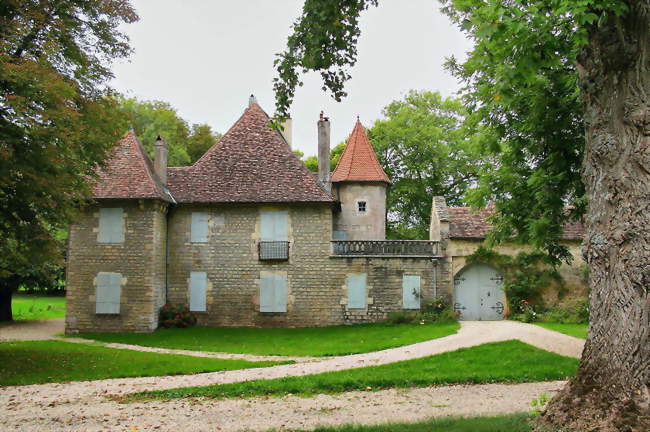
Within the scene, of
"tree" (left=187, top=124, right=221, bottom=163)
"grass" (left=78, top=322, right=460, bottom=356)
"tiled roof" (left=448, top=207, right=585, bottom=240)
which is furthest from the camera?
"tree" (left=187, top=124, right=221, bottom=163)

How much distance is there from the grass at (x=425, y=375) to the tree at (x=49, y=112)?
17.8 feet

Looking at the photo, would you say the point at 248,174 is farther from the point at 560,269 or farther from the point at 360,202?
the point at 560,269

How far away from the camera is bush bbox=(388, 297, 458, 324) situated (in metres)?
20.1

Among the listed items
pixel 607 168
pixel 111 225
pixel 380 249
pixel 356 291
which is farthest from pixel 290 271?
pixel 607 168

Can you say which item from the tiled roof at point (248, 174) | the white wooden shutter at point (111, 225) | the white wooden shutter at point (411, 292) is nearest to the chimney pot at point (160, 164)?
the tiled roof at point (248, 174)

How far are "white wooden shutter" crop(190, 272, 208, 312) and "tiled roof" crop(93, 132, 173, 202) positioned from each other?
3.00 meters

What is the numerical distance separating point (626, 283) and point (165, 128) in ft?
117

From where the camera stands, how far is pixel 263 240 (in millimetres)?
21078

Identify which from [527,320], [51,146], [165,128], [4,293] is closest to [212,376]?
[51,146]

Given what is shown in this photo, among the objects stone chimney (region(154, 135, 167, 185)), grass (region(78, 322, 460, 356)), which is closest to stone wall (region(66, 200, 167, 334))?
grass (region(78, 322, 460, 356))

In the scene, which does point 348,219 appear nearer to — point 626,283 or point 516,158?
point 516,158

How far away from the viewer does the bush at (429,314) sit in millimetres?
20094

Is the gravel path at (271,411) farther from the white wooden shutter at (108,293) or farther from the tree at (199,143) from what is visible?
the tree at (199,143)

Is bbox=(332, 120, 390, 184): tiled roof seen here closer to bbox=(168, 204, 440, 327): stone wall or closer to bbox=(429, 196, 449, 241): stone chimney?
bbox=(429, 196, 449, 241): stone chimney
